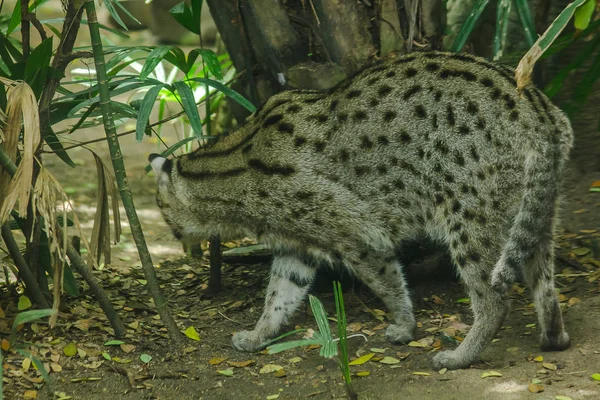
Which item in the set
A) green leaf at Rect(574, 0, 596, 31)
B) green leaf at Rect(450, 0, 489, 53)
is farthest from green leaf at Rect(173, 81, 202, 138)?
green leaf at Rect(574, 0, 596, 31)

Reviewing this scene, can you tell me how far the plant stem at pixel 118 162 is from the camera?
439 centimetres

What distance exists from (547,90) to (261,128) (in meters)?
2.12

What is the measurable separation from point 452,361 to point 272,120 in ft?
6.00

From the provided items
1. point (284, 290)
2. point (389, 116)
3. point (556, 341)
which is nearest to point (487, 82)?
point (389, 116)

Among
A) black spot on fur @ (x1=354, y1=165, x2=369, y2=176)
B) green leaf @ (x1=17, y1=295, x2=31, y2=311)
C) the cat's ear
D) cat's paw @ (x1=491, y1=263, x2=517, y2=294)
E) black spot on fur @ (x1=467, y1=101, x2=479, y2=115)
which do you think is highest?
black spot on fur @ (x1=467, y1=101, x2=479, y2=115)

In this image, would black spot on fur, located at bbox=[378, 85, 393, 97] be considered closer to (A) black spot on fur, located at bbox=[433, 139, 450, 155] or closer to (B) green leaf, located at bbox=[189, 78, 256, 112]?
(A) black spot on fur, located at bbox=[433, 139, 450, 155]

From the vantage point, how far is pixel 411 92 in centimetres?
490

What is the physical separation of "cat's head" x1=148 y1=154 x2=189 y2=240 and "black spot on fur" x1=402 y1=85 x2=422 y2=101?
1.58 m

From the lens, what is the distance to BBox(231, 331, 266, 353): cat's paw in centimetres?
519

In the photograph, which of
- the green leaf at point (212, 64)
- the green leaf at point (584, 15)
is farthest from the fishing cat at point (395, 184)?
the green leaf at point (584, 15)

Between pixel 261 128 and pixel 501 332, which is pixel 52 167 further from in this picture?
pixel 501 332

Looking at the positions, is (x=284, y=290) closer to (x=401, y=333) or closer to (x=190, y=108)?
(x=401, y=333)

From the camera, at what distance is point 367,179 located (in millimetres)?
5004

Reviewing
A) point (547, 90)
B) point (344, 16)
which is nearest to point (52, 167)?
point (344, 16)
